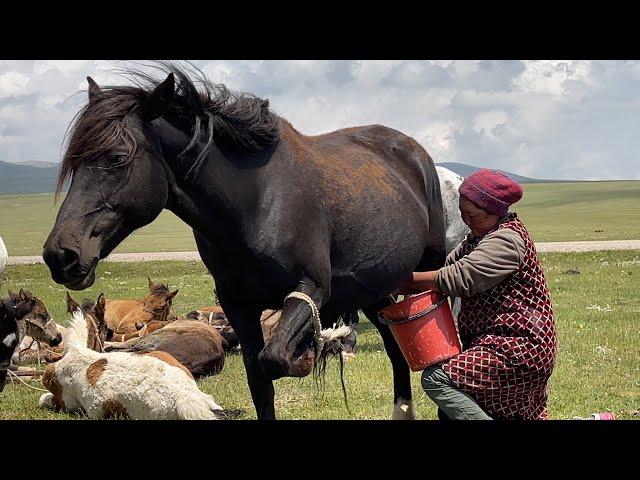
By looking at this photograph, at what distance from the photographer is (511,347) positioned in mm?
4195

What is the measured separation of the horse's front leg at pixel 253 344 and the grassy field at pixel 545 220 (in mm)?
16987

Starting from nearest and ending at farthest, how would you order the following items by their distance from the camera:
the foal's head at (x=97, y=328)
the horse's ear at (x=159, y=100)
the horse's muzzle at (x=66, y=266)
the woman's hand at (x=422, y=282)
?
the horse's muzzle at (x=66, y=266), the horse's ear at (x=159, y=100), the woman's hand at (x=422, y=282), the foal's head at (x=97, y=328)

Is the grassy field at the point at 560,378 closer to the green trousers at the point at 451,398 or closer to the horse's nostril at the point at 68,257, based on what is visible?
the green trousers at the point at 451,398

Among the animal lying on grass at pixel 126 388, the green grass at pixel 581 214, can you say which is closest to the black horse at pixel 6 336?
the animal lying on grass at pixel 126 388

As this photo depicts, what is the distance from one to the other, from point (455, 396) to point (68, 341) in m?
4.59

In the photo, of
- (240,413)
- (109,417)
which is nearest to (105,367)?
(109,417)

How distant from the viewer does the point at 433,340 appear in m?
4.37

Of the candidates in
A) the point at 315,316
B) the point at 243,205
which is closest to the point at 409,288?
the point at 315,316

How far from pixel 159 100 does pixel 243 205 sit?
0.77 meters

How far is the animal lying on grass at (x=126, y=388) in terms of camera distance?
6.56 metres

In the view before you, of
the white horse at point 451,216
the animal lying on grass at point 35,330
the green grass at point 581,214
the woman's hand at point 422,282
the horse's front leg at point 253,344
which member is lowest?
the green grass at point 581,214

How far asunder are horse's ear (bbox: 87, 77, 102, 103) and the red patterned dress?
2376 millimetres

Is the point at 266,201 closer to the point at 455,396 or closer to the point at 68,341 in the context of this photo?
the point at 455,396

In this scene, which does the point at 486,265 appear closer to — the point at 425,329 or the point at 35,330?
the point at 425,329
